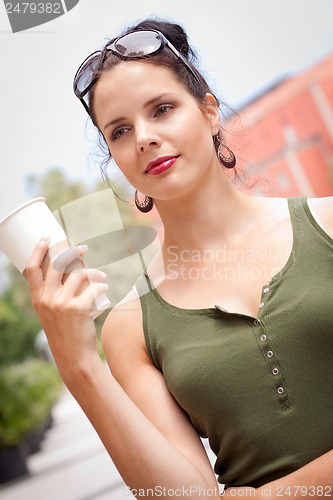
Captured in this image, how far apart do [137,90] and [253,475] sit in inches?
19.6

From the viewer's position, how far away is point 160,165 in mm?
860

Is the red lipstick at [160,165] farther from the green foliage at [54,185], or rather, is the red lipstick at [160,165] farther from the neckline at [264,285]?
the green foliage at [54,185]

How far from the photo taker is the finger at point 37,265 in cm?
79

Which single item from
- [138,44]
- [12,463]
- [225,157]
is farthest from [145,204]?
[12,463]

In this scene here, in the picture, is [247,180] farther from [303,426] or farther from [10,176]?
[10,176]

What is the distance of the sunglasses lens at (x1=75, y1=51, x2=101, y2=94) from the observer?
90 cm

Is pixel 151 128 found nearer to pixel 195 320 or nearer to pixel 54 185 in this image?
pixel 195 320

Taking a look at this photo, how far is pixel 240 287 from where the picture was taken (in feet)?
2.98

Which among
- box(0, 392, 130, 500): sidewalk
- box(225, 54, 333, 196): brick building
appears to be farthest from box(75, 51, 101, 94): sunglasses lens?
box(225, 54, 333, 196): brick building

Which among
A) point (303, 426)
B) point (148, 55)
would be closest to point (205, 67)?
point (148, 55)

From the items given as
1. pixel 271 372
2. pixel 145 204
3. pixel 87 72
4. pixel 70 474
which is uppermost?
pixel 87 72

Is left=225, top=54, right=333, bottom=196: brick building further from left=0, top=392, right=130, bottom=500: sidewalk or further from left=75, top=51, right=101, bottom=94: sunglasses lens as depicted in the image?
left=75, top=51, right=101, bottom=94: sunglasses lens

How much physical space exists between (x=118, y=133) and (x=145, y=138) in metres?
0.06

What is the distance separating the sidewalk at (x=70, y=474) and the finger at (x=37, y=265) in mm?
1386
